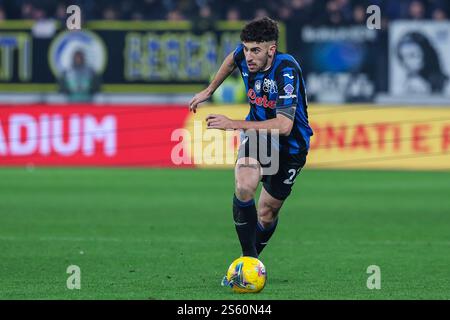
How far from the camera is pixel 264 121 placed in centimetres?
816

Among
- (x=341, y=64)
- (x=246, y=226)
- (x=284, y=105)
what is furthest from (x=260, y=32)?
(x=341, y=64)

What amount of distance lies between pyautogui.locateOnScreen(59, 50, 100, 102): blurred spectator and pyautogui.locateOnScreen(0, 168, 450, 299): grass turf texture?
8.69 feet

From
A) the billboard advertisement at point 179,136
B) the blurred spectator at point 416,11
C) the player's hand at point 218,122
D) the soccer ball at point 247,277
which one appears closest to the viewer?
the player's hand at point 218,122

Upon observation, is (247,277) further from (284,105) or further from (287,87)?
(287,87)

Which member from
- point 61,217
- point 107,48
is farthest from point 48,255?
point 107,48

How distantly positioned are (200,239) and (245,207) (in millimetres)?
3271

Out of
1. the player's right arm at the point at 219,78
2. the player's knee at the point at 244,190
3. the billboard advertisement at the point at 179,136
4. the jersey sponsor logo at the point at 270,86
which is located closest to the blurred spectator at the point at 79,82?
the billboard advertisement at the point at 179,136

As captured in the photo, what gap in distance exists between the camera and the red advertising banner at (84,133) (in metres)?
20.1

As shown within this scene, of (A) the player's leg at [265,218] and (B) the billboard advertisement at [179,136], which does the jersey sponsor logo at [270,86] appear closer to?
(A) the player's leg at [265,218]

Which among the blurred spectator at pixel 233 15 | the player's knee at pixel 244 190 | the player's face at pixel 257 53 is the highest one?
the blurred spectator at pixel 233 15

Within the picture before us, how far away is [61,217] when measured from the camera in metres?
13.4

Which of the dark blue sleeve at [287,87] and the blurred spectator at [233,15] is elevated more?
the blurred spectator at [233,15]

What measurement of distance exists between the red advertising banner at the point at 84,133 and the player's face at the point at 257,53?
39.3 ft

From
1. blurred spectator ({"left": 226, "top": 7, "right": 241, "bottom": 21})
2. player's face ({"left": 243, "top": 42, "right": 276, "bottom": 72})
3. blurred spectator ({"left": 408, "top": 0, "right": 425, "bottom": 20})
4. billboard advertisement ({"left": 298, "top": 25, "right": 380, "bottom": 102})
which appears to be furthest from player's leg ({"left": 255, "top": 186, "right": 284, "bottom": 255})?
blurred spectator ({"left": 408, "top": 0, "right": 425, "bottom": 20})
